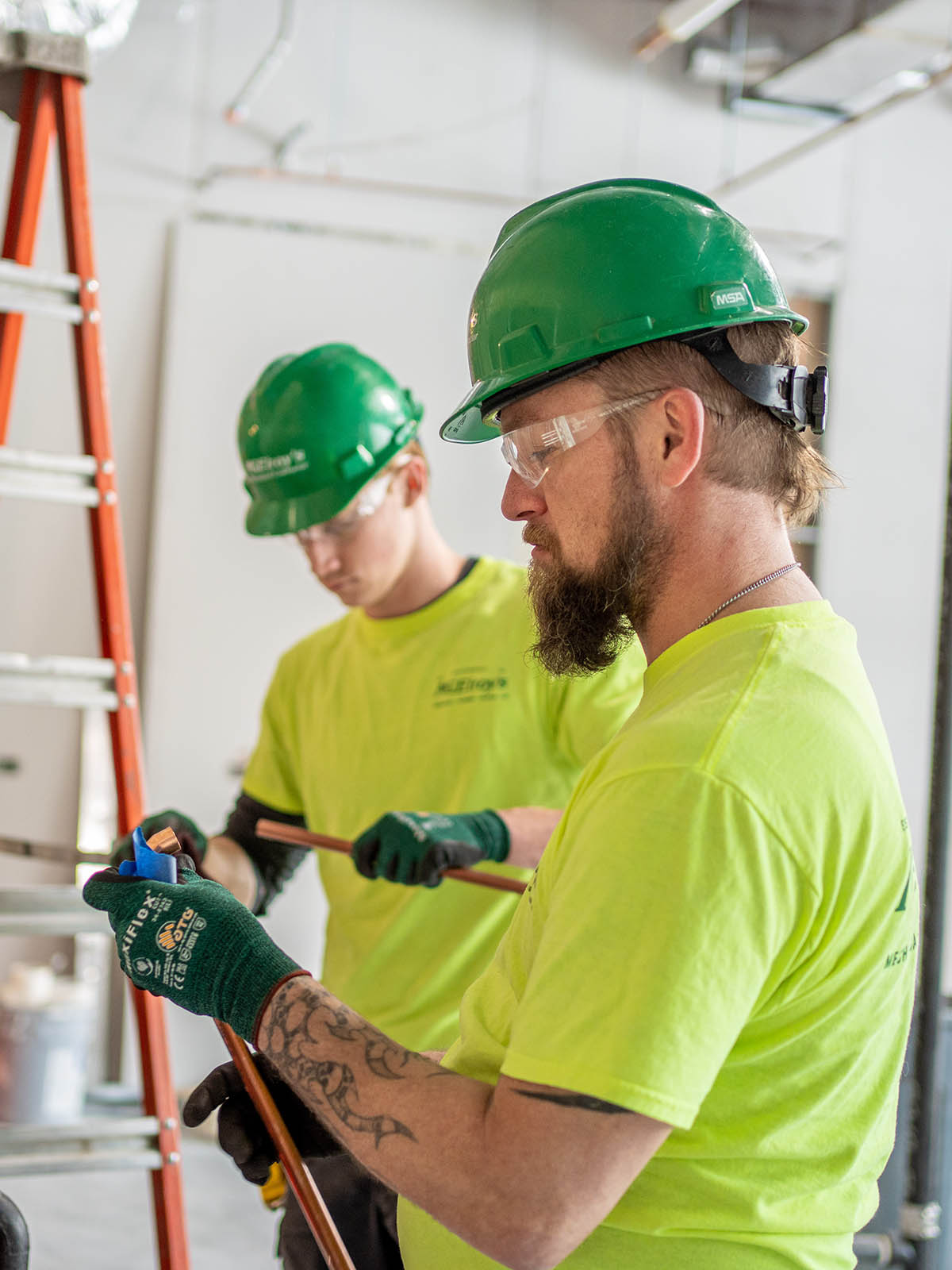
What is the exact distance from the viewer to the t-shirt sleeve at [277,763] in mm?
2332

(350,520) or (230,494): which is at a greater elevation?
(230,494)

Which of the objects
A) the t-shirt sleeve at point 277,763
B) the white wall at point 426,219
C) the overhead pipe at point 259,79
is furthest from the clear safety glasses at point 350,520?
the overhead pipe at point 259,79

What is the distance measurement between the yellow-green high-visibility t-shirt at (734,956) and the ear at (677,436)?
139mm

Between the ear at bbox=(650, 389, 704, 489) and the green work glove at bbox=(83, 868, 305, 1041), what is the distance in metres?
0.55

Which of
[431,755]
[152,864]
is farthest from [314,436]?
[152,864]

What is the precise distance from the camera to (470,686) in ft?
6.95

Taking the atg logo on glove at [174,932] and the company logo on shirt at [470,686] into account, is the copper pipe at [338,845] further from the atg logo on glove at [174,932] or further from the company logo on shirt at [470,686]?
the atg logo on glove at [174,932]

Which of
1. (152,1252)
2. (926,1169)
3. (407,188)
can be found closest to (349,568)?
(926,1169)

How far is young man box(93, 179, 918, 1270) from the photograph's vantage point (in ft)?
2.94

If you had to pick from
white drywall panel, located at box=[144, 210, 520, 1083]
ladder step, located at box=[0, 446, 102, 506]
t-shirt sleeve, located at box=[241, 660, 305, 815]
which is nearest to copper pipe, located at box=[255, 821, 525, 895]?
t-shirt sleeve, located at box=[241, 660, 305, 815]

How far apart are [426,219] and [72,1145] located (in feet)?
11.3

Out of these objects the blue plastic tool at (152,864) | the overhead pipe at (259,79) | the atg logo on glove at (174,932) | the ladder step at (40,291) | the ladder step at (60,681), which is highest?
the overhead pipe at (259,79)

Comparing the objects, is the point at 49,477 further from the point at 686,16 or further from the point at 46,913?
the point at 686,16

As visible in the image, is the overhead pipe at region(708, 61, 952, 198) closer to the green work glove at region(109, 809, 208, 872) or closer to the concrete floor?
the green work glove at region(109, 809, 208, 872)
